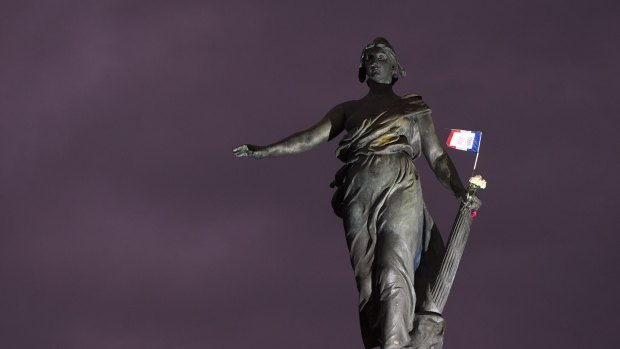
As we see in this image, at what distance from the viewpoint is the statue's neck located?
61.5ft

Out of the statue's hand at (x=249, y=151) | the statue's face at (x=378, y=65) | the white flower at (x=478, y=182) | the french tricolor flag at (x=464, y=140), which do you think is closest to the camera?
the white flower at (x=478, y=182)

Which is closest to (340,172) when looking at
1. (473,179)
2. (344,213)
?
(344,213)

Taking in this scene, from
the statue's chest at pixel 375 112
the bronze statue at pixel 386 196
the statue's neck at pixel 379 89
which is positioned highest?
the statue's neck at pixel 379 89

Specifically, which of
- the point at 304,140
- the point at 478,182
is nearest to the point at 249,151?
the point at 304,140

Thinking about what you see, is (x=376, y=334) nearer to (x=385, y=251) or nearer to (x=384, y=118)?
(x=385, y=251)

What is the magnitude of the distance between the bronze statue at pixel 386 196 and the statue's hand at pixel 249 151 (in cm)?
1

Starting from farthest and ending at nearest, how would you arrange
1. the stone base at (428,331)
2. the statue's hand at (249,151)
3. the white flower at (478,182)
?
the statue's hand at (249,151) → the white flower at (478,182) → the stone base at (428,331)

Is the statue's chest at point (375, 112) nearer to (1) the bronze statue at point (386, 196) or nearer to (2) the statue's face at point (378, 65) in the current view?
(1) the bronze statue at point (386, 196)

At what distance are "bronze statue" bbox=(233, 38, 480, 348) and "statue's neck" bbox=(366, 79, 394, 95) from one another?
1cm

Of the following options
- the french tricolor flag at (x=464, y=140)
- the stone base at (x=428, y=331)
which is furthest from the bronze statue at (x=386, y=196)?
the french tricolor flag at (x=464, y=140)

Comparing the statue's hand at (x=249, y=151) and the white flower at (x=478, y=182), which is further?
the statue's hand at (x=249, y=151)

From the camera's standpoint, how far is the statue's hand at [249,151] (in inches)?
706

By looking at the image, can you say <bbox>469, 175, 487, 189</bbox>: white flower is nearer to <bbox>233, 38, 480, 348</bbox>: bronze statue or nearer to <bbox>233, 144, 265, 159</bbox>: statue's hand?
<bbox>233, 38, 480, 348</bbox>: bronze statue

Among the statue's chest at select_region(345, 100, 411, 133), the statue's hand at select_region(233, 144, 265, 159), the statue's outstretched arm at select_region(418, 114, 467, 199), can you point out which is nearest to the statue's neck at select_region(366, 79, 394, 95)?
the statue's chest at select_region(345, 100, 411, 133)
